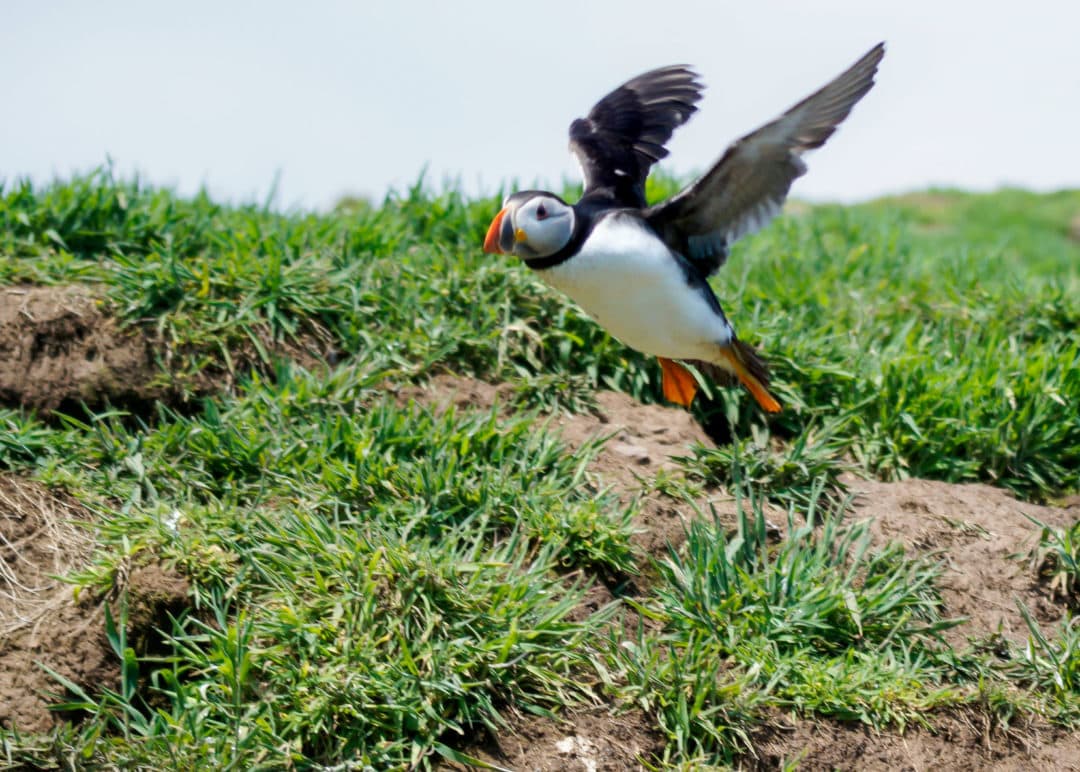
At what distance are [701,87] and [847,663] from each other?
82.9 inches

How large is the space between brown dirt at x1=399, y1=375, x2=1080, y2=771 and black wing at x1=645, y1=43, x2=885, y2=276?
0.77 metres

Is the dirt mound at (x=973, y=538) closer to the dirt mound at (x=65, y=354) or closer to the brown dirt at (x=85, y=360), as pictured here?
the brown dirt at (x=85, y=360)

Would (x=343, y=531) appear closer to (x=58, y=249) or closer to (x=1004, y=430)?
(x=58, y=249)

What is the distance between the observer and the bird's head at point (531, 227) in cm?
338

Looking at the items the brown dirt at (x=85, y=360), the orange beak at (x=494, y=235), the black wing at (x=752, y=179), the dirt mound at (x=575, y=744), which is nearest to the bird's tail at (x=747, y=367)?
the black wing at (x=752, y=179)

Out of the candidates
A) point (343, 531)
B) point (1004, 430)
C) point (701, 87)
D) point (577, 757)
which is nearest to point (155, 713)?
point (343, 531)

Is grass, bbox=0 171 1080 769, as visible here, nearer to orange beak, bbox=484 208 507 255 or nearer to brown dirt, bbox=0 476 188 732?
brown dirt, bbox=0 476 188 732

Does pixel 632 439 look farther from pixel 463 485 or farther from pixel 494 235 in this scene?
pixel 494 235

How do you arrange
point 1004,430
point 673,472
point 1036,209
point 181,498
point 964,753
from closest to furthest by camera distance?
point 964,753 → point 181,498 → point 673,472 → point 1004,430 → point 1036,209

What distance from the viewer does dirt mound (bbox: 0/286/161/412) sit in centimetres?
411

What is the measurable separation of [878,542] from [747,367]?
2.39 feet

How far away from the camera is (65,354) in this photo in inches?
166

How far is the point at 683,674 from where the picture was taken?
10.5 feet

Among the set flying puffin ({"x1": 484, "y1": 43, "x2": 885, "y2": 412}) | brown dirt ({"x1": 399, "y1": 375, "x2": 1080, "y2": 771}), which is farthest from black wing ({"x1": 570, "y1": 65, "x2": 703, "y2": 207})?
brown dirt ({"x1": 399, "y1": 375, "x2": 1080, "y2": 771})
